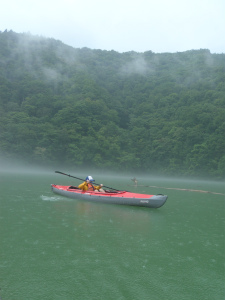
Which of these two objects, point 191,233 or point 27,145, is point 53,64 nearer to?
point 27,145

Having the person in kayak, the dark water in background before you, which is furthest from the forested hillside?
the dark water in background

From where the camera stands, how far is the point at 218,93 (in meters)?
74.6

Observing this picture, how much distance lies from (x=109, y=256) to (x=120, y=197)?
9014 millimetres

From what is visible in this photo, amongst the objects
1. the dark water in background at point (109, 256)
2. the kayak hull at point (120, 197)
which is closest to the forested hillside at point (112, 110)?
the kayak hull at point (120, 197)

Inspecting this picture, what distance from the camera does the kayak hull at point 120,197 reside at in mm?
16672

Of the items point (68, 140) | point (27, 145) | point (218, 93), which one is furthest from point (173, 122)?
point (27, 145)

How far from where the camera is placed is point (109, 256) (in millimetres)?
8477

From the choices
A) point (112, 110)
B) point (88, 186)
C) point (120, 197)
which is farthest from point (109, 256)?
point (112, 110)

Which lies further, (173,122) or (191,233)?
(173,122)

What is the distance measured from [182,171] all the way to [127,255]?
5870cm

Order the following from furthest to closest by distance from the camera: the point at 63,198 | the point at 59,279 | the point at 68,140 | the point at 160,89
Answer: the point at 160,89 < the point at 68,140 < the point at 63,198 < the point at 59,279

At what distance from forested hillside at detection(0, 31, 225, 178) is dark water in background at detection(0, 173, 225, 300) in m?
51.2

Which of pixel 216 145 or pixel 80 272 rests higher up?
pixel 216 145

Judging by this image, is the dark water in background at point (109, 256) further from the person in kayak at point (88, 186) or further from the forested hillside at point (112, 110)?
the forested hillside at point (112, 110)
